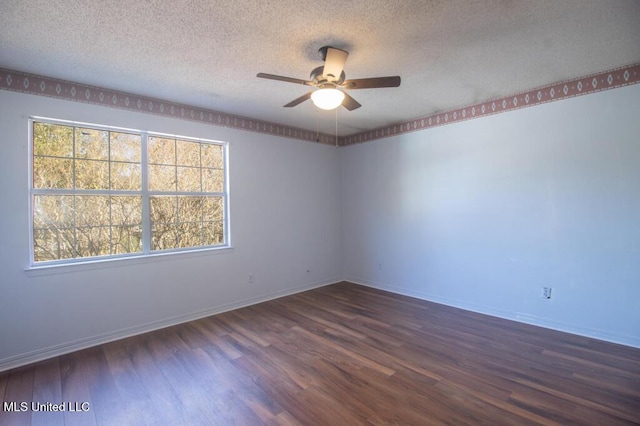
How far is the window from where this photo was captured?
9.52 feet

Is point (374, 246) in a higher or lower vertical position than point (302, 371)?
higher

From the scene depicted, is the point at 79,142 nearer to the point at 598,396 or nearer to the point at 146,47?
the point at 146,47

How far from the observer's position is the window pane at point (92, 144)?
10.1 feet

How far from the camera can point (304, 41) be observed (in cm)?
227

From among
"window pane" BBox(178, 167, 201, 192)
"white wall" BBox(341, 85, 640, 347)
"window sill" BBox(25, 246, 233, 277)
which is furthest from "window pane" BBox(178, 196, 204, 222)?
"white wall" BBox(341, 85, 640, 347)

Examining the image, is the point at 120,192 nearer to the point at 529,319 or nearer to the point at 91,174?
the point at 91,174

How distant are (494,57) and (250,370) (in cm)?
342

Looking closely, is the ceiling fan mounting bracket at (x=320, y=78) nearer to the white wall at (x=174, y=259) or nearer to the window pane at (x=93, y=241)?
the white wall at (x=174, y=259)

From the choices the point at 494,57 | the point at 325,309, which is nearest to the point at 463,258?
the point at 325,309

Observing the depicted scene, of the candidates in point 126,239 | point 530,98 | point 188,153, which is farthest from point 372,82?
point 126,239

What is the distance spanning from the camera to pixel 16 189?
2684mm

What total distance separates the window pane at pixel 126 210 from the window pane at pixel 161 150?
1.71ft

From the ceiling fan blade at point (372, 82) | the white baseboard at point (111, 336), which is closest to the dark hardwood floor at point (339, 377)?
the white baseboard at point (111, 336)

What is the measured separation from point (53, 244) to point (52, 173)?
0.70 m
